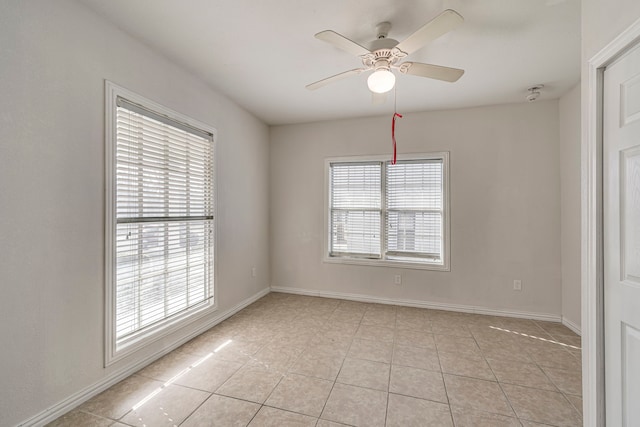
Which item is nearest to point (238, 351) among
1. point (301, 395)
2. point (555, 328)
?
point (301, 395)

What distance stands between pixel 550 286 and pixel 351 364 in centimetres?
273

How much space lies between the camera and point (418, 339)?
2.76 meters

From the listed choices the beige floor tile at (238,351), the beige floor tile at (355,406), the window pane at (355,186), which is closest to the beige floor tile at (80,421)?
the beige floor tile at (238,351)

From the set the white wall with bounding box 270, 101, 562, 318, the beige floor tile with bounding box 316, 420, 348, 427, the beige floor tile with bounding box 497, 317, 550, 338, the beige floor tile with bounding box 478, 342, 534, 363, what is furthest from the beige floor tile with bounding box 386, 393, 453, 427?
the white wall with bounding box 270, 101, 562, 318

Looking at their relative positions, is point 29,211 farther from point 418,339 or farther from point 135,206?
point 418,339

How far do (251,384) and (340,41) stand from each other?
2512 millimetres

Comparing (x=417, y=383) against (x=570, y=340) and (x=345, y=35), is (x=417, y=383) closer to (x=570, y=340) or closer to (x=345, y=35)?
(x=570, y=340)

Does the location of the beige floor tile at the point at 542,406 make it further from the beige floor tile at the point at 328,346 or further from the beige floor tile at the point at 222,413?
the beige floor tile at the point at 222,413

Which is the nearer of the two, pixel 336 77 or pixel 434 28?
pixel 434 28

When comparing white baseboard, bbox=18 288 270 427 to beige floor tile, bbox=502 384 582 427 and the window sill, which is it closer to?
the window sill

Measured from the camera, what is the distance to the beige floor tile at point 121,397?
5.71 ft

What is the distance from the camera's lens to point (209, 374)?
84.6 inches

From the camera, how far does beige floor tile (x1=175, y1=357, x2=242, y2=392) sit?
6.63ft

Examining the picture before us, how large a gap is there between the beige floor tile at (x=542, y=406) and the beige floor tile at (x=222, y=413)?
1765mm
